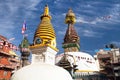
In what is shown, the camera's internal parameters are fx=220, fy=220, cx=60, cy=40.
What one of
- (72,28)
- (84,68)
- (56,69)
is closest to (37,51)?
→ (84,68)

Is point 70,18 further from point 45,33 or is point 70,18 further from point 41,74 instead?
point 41,74

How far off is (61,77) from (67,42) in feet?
174

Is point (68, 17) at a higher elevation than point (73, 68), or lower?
higher

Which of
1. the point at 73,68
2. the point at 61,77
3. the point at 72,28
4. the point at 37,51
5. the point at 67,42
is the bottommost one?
the point at 61,77

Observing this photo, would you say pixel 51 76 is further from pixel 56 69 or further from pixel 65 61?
pixel 65 61

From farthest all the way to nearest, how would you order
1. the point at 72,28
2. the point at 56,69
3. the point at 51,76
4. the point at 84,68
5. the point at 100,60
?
the point at 72,28 → the point at 100,60 → the point at 84,68 → the point at 56,69 → the point at 51,76

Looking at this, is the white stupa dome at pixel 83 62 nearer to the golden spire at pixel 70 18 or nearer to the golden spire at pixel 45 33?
the golden spire at pixel 45 33

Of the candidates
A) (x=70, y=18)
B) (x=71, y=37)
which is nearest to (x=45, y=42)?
(x=71, y=37)

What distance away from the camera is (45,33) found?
42.0m

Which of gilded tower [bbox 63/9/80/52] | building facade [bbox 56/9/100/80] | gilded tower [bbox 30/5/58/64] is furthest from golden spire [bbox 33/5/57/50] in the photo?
gilded tower [bbox 63/9/80/52]

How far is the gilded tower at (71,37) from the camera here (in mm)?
66600

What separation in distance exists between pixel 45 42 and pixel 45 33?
242 centimetres

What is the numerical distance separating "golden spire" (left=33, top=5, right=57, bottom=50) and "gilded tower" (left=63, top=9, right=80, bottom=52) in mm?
22758

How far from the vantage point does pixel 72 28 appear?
73.6 meters
